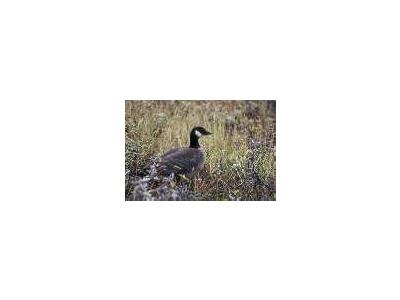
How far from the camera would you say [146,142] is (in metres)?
7.55

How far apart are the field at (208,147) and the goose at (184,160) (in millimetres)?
45

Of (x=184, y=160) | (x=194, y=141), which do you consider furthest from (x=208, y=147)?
(x=184, y=160)

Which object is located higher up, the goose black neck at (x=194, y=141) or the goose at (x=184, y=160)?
the goose black neck at (x=194, y=141)

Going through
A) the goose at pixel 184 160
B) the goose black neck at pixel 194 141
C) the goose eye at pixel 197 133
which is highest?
the goose eye at pixel 197 133

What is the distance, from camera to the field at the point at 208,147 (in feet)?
24.5

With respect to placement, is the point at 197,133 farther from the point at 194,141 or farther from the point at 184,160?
the point at 184,160

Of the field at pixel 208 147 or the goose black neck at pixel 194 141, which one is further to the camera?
the goose black neck at pixel 194 141

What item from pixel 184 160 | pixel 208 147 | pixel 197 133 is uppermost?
pixel 197 133

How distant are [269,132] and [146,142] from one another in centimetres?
104

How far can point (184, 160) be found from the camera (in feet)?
24.7

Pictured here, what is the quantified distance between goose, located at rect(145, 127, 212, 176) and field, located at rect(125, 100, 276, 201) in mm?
45

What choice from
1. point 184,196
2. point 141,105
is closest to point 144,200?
point 184,196

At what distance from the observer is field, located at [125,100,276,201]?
24.5ft

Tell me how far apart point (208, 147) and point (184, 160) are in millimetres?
258
